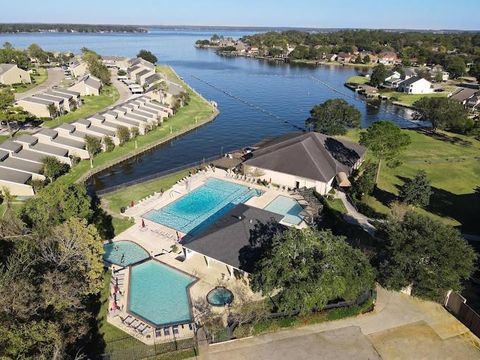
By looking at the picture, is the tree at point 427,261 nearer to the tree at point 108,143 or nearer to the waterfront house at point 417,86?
the tree at point 108,143

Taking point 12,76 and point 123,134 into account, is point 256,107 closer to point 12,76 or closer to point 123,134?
point 123,134

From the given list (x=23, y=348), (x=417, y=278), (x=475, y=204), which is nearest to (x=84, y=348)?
(x=23, y=348)

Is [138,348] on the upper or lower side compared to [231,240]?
lower

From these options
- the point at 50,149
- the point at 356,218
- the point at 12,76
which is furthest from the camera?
the point at 12,76

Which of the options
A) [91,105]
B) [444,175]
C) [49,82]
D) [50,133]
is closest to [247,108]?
[91,105]

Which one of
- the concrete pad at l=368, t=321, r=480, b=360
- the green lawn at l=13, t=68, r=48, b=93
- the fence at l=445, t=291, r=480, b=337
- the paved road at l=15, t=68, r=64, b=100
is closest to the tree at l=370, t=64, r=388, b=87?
the paved road at l=15, t=68, r=64, b=100

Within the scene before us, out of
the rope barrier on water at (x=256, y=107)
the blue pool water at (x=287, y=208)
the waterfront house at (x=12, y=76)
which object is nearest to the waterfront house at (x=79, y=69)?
the waterfront house at (x=12, y=76)
